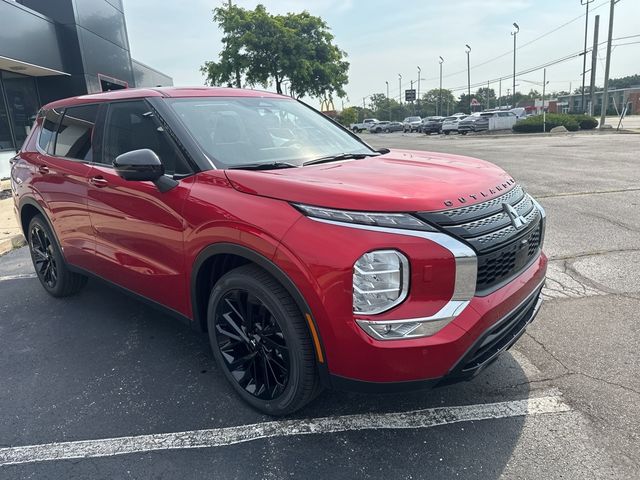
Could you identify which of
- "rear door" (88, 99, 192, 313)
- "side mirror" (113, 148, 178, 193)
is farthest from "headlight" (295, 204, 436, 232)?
"side mirror" (113, 148, 178, 193)

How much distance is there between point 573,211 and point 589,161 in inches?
283

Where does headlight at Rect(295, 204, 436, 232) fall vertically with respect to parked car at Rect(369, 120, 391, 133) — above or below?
above

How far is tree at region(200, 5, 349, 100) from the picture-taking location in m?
28.7

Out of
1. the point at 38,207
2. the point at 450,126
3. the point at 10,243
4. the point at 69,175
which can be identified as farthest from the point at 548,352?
the point at 450,126

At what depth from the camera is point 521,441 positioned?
95.0 inches

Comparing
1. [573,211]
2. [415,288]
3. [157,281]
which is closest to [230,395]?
[157,281]

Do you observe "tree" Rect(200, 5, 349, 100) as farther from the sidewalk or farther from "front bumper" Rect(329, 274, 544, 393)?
"front bumper" Rect(329, 274, 544, 393)

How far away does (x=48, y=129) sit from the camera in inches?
175

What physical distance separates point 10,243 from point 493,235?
7.15 metres

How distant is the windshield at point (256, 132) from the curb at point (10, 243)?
5157 millimetres

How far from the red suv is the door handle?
0.01 meters

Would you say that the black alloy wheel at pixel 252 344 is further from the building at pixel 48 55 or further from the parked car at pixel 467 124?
the parked car at pixel 467 124

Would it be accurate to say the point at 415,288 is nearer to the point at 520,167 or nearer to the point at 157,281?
the point at 157,281

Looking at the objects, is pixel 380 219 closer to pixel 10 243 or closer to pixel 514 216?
pixel 514 216
